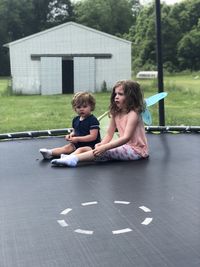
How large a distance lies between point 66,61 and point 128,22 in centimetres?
1809

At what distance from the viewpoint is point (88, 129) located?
2.09 meters

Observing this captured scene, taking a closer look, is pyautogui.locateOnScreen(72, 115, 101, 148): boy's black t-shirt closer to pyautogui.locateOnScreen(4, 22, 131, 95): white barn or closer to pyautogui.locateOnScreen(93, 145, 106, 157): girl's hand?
pyautogui.locateOnScreen(93, 145, 106, 157): girl's hand

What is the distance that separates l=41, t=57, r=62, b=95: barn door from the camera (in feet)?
33.7

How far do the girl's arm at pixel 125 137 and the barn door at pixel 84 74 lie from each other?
8434 mm

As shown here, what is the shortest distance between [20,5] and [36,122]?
24.9 meters

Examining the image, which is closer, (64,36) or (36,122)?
(36,122)

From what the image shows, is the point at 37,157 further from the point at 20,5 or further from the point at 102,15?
the point at 20,5

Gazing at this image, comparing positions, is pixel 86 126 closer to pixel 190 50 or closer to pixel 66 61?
pixel 66 61

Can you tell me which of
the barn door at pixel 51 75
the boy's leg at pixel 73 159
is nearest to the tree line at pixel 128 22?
the barn door at pixel 51 75

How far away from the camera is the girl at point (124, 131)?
77.7 inches

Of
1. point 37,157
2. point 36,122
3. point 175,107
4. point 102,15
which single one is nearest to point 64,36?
point 175,107

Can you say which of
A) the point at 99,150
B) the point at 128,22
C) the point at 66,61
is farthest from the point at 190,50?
the point at 99,150

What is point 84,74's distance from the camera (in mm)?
10500

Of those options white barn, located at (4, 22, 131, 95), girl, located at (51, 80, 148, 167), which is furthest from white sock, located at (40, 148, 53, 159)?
white barn, located at (4, 22, 131, 95)
